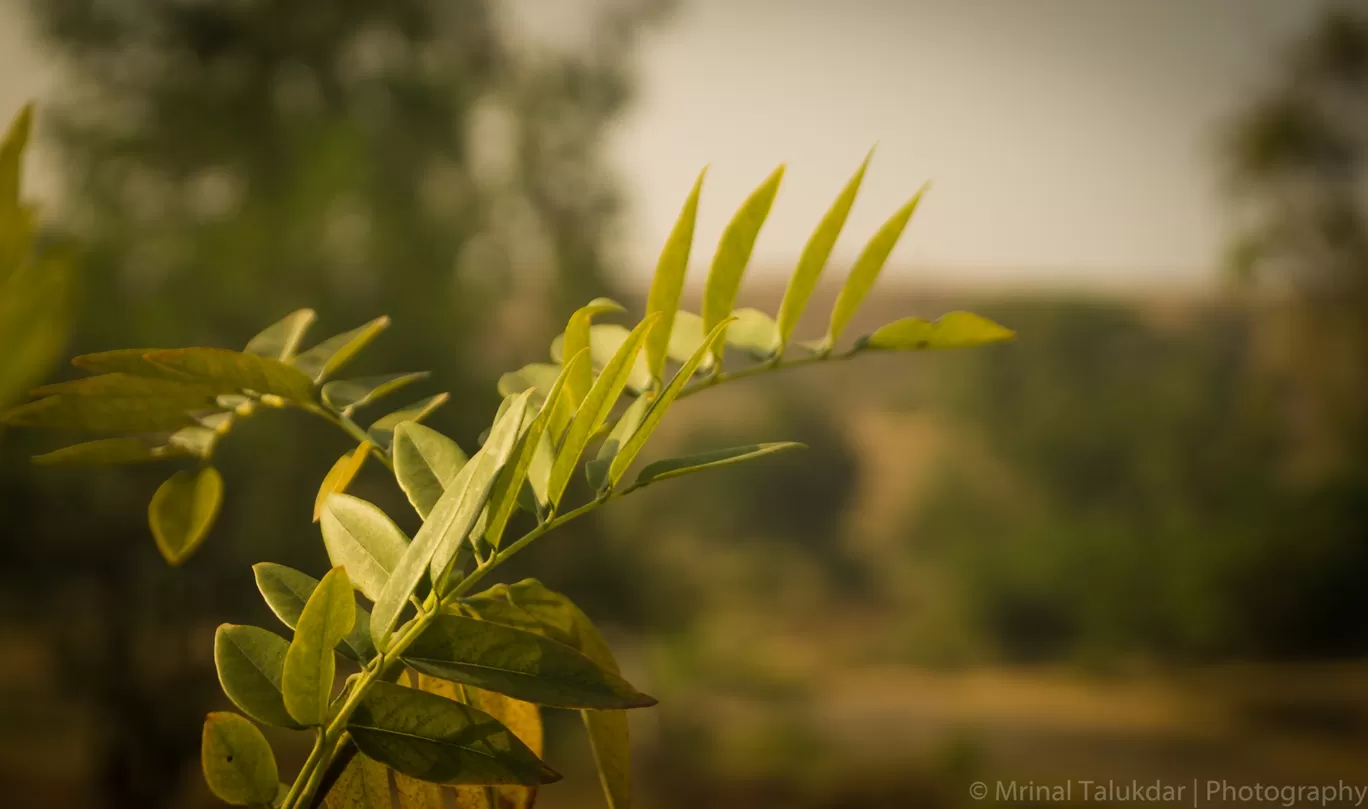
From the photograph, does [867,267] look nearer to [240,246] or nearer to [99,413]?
[99,413]

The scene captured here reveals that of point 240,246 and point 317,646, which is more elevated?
point 240,246

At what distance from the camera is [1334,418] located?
2658 mm

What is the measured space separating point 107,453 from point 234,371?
0.10ft

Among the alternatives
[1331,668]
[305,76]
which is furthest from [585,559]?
[1331,668]

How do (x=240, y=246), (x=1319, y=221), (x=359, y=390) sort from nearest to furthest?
(x=359, y=390)
(x=240, y=246)
(x=1319, y=221)

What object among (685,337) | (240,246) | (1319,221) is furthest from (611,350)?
(1319,221)

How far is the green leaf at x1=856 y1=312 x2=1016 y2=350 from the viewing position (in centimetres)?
14

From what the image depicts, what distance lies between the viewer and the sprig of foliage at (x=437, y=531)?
0.10m

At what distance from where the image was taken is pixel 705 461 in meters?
0.11

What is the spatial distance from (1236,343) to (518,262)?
6.85ft

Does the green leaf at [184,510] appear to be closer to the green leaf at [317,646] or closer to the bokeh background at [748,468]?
the green leaf at [317,646]

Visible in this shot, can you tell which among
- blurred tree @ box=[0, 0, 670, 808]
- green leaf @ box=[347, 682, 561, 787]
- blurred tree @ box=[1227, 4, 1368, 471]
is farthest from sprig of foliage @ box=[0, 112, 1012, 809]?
blurred tree @ box=[1227, 4, 1368, 471]

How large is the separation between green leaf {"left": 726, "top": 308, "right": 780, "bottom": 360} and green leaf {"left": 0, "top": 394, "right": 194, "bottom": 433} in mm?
92

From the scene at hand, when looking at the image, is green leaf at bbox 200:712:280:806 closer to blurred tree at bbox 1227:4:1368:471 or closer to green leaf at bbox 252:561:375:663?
green leaf at bbox 252:561:375:663
